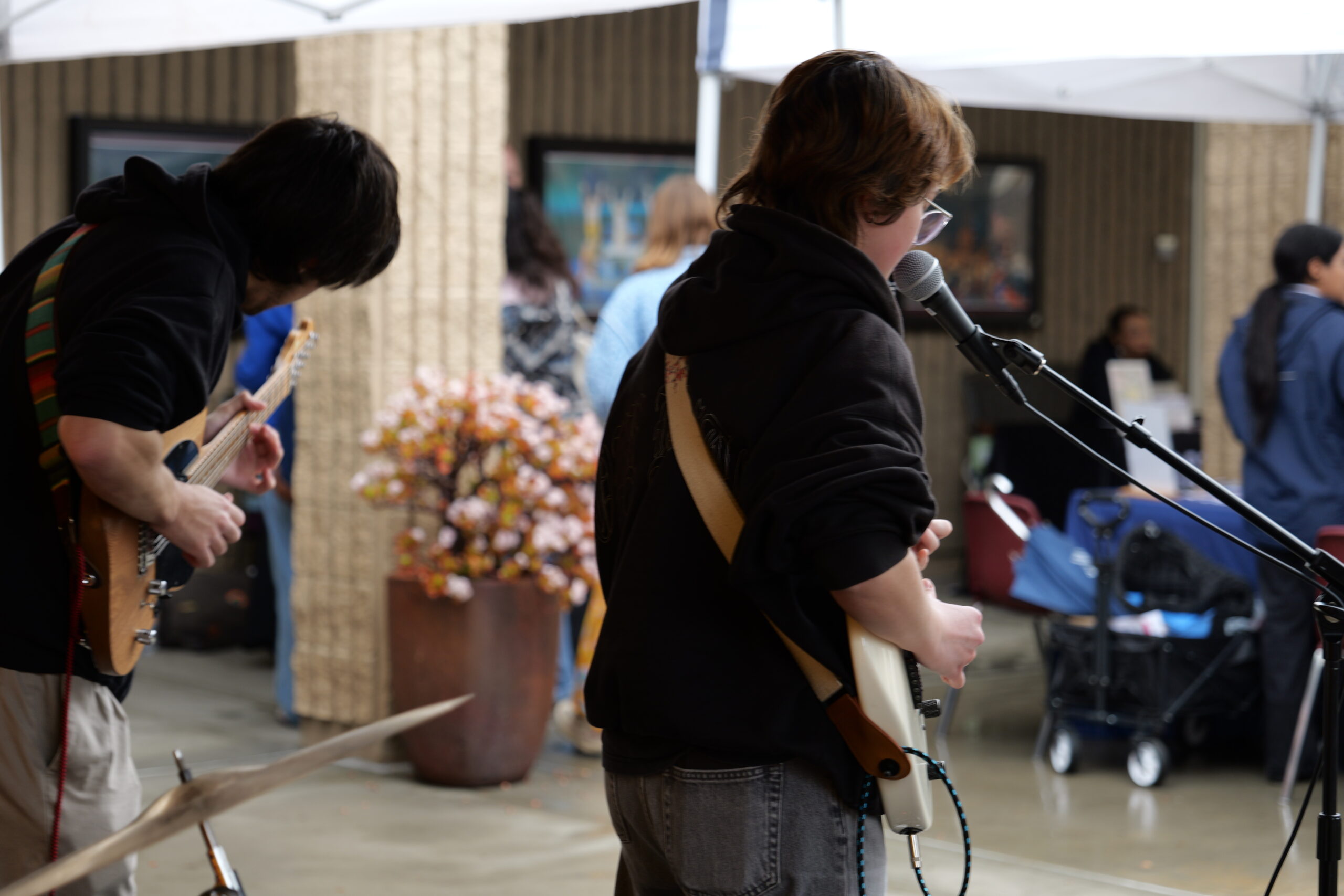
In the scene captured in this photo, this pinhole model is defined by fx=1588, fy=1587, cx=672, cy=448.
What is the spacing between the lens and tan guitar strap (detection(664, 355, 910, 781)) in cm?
156

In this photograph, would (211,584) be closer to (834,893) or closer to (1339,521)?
(1339,521)

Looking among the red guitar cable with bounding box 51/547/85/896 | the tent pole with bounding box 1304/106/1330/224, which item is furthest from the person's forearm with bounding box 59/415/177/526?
the tent pole with bounding box 1304/106/1330/224

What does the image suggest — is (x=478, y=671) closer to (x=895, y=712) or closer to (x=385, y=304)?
(x=385, y=304)

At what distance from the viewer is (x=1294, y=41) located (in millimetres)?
3453

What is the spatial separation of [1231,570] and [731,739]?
4.14 metres

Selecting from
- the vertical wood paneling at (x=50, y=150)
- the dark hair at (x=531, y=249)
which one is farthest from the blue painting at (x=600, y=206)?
the dark hair at (x=531, y=249)

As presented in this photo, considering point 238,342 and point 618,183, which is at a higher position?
point 618,183

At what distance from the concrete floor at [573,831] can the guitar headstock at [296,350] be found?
5.40ft

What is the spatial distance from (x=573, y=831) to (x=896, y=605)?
292cm

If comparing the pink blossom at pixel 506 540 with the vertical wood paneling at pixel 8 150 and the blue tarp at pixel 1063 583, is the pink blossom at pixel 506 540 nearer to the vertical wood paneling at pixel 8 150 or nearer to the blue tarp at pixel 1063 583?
the blue tarp at pixel 1063 583

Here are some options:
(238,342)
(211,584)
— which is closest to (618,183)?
(238,342)

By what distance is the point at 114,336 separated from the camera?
5.97ft

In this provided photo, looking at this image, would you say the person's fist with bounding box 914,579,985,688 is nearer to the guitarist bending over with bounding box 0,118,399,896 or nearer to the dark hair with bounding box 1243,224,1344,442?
the guitarist bending over with bounding box 0,118,399,896

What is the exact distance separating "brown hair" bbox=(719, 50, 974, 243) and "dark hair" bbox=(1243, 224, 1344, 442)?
366cm
